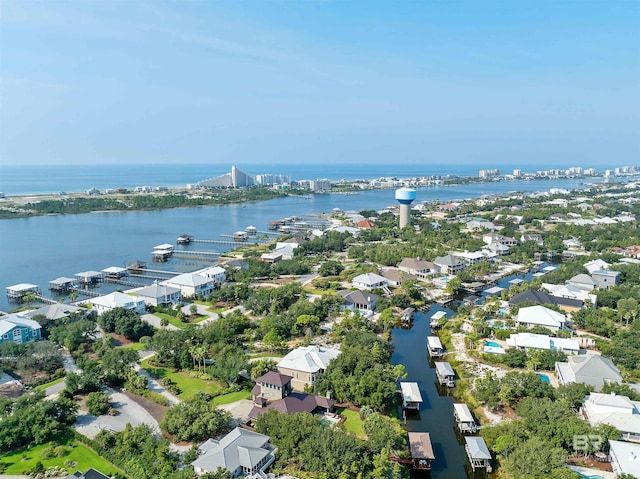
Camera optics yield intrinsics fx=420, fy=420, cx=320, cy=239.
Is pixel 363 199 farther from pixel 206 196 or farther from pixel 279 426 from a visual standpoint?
pixel 279 426

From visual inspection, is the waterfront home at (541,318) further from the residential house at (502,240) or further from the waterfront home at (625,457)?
the residential house at (502,240)

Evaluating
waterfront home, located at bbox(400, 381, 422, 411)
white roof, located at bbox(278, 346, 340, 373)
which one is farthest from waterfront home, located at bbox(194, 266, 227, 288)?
waterfront home, located at bbox(400, 381, 422, 411)

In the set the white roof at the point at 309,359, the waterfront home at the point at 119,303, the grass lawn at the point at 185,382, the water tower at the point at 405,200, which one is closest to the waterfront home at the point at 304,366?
the white roof at the point at 309,359

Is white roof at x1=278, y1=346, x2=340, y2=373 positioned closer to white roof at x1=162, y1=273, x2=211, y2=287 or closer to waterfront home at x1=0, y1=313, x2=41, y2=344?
waterfront home at x1=0, y1=313, x2=41, y2=344

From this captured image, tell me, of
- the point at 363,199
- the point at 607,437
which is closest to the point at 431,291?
the point at 607,437

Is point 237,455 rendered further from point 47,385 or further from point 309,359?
point 47,385

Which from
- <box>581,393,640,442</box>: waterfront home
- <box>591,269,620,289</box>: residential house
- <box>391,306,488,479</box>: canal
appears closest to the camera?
<box>391,306,488,479</box>: canal
